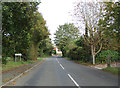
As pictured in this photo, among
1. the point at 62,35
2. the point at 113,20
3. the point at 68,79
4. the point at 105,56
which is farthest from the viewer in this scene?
the point at 62,35

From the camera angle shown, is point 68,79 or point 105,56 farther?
point 105,56

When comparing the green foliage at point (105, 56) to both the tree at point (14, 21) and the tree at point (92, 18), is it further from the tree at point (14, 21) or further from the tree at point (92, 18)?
the tree at point (14, 21)

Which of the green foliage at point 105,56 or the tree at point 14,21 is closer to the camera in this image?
the tree at point 14,21

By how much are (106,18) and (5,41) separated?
9.53 metres

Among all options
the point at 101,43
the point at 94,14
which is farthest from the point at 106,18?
the point at 101,43

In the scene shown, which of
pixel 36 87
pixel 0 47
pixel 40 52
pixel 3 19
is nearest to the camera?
pixel 36 87

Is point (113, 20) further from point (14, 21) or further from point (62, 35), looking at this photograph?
point (62, 35)

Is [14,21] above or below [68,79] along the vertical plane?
above

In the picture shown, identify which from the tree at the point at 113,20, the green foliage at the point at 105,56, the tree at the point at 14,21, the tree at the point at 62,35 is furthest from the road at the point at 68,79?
the tree at the point at 62,35

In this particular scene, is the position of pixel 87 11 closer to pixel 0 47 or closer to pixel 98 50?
pixel 98 50

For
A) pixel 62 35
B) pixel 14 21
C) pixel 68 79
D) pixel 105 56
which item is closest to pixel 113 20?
pixel 68 79

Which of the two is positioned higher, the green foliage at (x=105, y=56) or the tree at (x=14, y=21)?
the tree at (x=14, y=21)

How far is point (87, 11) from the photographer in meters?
23.9

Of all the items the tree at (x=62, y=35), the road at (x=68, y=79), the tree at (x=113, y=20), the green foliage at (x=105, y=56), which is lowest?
the road at (x=68, y=79)
